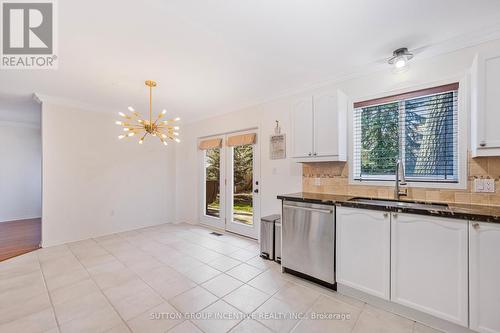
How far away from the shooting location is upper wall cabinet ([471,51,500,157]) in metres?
1.78

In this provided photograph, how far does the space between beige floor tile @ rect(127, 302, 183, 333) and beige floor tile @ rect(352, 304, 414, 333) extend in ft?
5.08

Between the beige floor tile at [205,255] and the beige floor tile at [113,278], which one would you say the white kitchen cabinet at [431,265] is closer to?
the beige floor tile at [205,255]

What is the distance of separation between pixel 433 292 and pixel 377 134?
1.73 meters

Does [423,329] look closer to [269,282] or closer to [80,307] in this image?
[269,282]

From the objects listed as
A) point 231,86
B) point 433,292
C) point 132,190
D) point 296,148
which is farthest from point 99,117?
point 433,292

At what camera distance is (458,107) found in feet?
7.12

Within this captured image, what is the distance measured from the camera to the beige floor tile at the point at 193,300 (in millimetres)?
2070

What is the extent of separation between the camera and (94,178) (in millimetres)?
4254

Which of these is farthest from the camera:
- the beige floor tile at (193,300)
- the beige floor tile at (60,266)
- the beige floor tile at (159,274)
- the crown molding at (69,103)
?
the crown molding at (69,103)

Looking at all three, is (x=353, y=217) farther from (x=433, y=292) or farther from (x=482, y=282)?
(x=482, y=282)

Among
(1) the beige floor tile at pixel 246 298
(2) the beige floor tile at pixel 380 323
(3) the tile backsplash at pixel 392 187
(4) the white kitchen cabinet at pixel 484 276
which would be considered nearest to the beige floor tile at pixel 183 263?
(1) the beige floor tile at pixel 246 298

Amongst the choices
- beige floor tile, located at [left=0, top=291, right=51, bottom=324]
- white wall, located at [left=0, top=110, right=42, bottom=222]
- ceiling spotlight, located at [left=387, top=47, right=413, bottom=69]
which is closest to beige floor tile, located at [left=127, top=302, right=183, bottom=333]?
beige floor tile, located at [left=0, top=291, right=51, bottom=324]

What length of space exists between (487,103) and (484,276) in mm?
1396

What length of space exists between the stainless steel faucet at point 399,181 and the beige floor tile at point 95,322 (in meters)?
3.05
